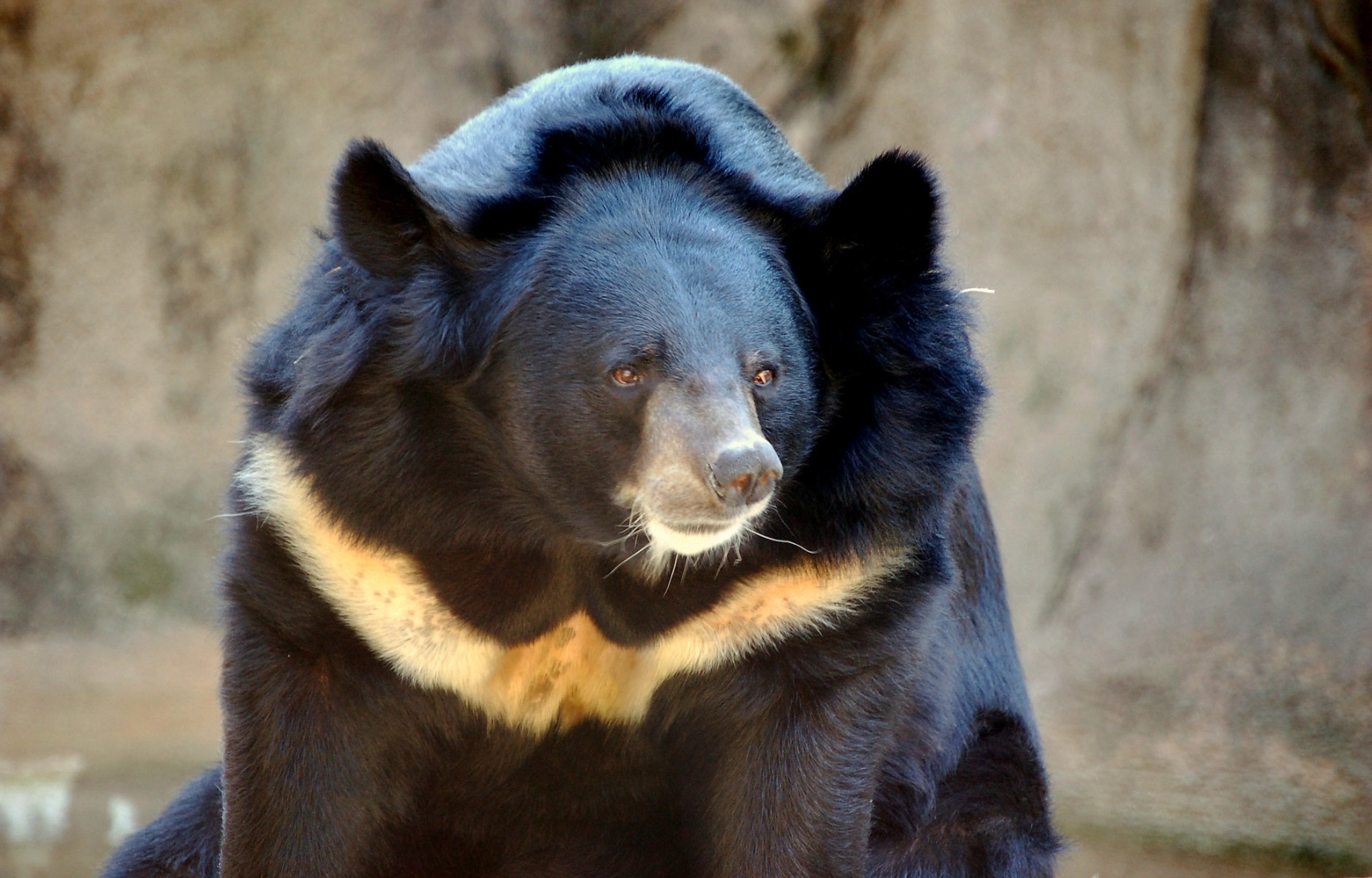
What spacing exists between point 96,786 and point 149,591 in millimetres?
747

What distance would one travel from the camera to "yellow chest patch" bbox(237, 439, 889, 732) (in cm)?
311

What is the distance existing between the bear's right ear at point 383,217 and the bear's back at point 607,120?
3.8 inches

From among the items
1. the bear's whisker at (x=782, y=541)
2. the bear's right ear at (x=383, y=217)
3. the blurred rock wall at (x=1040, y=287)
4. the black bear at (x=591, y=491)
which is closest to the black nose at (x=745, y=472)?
the black bear at (x=591, y=491)

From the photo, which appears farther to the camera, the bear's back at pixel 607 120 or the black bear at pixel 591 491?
the bear's back at pixel 607 120

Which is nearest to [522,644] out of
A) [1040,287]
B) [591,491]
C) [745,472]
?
[591,491]

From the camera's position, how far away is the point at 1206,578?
21.2 ft

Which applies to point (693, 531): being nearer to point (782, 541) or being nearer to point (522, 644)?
point (782, 541)

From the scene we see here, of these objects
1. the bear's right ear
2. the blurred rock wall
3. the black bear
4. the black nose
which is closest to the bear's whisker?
the black bear

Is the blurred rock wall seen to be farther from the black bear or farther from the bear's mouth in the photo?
the bear's mouth

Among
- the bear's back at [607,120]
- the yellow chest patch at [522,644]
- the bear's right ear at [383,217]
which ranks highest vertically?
the bear's back at [607,120]

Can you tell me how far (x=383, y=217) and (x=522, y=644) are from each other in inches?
34.8

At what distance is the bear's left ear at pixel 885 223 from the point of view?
9.90ft

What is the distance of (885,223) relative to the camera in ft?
10.0

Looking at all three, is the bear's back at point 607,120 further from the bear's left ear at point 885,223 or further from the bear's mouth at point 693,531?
the bear's mouth at point 693,531
